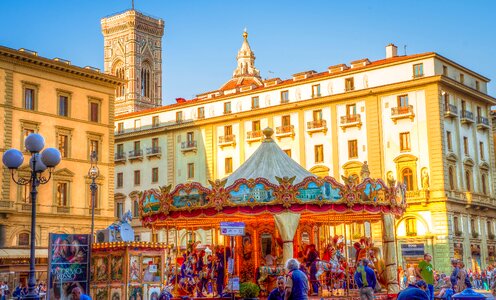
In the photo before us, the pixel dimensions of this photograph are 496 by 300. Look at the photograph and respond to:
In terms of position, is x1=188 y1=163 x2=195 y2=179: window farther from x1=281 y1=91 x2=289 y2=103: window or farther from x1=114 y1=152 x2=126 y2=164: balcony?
x1=281 y1=91 x2=289 y2=103: window

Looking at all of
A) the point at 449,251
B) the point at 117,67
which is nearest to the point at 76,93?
the point at 449,251

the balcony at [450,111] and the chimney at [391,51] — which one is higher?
the chimney at [391,51]

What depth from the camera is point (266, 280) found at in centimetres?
2198

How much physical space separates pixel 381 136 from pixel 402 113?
6.99ft

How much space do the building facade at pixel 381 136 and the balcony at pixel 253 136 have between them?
105 mm

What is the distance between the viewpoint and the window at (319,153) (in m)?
50.7

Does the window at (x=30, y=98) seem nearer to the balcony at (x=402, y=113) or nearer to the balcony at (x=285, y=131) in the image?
the balcony at (x=285, y=131)

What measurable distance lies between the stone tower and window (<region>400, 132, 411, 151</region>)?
2197 inches

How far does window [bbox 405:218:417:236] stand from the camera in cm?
4591

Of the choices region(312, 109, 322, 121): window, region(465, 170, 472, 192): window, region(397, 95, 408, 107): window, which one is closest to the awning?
region(312, 109, 322, 121): window

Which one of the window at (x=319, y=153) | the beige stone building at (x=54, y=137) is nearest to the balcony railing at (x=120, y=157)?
the beige stone building at (x=54, y=137)

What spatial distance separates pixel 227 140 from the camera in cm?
5503

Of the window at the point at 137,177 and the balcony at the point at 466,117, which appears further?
the window at the point at 137,177

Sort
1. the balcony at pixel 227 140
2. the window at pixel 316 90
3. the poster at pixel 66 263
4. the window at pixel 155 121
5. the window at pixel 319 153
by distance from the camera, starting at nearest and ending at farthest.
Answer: the poster at pixel 66 263, the window at pixel 319 153, the window at pixel 316 90, the balcony at pixel 227 140, the window at pixel 155 121
